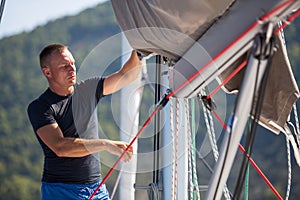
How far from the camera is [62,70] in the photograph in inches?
93.3

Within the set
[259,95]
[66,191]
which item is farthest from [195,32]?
[66,191]

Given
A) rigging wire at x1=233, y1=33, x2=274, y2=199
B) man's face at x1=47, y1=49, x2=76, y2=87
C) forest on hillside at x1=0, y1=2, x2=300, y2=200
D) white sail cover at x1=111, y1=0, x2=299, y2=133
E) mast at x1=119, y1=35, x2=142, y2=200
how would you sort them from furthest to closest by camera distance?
forest on hillside at x1=0, y1=2, x2=300, y2=200 < mast at x1=119, y1=35, x2=142, y2=200 < man's face at x1=47, y1=49, x2=76, y2=87 < white sail cover at x1=111, y1=0, x2=299, y2=133 < rigging wire at x1=233, y1=33, x2=274, y2=199

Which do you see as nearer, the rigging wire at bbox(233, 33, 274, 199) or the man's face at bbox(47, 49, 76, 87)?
the rigging wire at bbox(233, 33, 274, 199)

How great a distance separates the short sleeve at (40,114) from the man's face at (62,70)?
0.11 metres

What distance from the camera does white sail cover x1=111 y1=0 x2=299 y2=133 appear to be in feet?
5.19

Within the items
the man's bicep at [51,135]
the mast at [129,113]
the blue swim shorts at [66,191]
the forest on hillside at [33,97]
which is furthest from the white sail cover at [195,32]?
the forest on hillside at [33,97]

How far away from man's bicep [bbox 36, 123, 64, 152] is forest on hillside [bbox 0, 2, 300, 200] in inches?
436

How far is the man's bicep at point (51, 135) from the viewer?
2.19 metres

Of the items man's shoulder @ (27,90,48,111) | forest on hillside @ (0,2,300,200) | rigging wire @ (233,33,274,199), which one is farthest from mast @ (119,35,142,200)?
forest on hillside @ (0,2,300,200)

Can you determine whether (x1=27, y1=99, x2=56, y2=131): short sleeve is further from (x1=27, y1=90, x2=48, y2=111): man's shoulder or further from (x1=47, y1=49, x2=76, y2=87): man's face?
(x1=47, y1=49, x2=76, y2=87): man's face

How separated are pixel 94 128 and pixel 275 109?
0.69 metres

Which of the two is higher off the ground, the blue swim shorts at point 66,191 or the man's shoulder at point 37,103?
the man's shoulder at point 37,103

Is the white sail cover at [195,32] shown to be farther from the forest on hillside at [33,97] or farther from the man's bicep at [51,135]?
the forest on hillside at [33,97]

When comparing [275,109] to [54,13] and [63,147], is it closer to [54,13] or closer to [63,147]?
[63,147]
